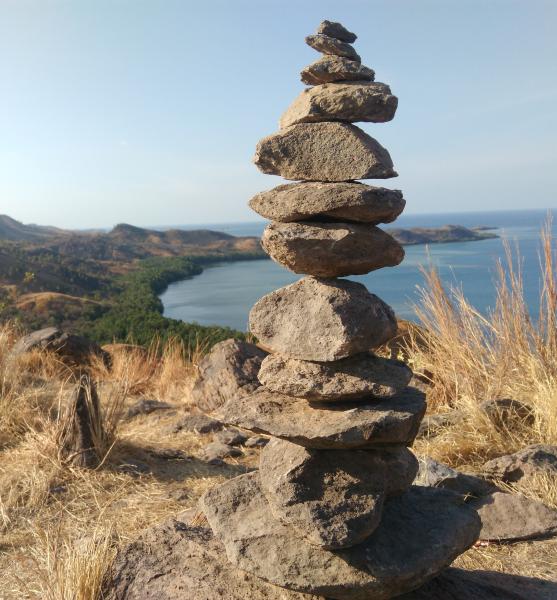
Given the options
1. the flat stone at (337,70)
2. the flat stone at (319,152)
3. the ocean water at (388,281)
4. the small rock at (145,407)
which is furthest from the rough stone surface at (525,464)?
the small rock at (145,407)

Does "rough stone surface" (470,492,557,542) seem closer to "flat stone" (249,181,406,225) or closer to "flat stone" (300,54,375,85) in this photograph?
"flat stone" (249,181,406,225)

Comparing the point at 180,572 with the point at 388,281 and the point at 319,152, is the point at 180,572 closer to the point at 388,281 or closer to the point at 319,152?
the point at 319,152

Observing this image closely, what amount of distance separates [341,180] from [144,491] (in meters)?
3.45

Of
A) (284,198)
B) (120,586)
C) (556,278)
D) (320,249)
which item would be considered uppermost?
(284,198)

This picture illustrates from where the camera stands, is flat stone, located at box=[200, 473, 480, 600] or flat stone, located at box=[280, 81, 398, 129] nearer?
flat stone, located at box=[200, 473, 480, 600]

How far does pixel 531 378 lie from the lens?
5918mm

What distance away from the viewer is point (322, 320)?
2.98m

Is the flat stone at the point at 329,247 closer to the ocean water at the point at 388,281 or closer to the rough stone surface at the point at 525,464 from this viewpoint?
the rough stone surface at the point at 525,464

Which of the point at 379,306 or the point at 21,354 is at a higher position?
the point at 379,306

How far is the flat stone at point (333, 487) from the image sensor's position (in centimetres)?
278

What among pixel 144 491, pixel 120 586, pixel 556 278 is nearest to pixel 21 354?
pixel 144 491

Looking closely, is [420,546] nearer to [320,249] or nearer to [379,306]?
[379,306]

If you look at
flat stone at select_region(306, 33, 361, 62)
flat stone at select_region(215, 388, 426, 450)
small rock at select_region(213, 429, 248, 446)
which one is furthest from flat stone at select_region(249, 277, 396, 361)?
small rock at select_region(213, 429, 248, 446)

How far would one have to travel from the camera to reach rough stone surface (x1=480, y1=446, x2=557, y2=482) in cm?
464
